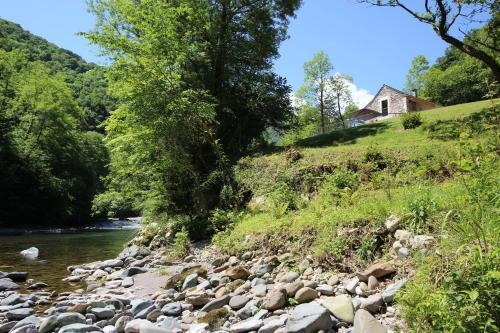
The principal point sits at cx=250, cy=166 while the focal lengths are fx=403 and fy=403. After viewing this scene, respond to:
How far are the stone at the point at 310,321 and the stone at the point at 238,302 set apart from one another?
1.57 m

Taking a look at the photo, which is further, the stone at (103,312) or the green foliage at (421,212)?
the stone at (103,312)

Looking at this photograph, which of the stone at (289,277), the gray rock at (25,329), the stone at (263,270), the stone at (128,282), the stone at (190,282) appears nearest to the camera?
the gray rock at (25,329)

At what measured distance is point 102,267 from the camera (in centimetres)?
1292

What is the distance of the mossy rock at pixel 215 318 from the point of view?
5912mm

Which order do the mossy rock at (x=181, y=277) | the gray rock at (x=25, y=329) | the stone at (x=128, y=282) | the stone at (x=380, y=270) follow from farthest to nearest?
the stone at (x=128, y=282) → the mossy rock at (x=181, y=277) → the gray rock at (x=25, y=329) → the stone at (x=380, y=270)

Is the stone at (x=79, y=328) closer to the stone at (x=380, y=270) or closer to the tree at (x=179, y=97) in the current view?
the stone at (x=380, y=270)

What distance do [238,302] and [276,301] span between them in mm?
927

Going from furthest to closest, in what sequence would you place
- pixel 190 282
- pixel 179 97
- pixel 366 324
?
pixel 179 97 → pixel 190 282 → pixel 366 324

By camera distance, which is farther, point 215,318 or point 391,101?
point 391,101

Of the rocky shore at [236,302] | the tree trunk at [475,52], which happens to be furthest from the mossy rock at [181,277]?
the tree trunk at [475,52]

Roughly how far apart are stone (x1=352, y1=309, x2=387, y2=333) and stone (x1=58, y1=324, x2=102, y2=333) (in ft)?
12.7

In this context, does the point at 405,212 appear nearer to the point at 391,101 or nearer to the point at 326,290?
the point at 326,290

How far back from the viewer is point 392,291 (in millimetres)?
4762

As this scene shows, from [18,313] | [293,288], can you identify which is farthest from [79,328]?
[293,288]
